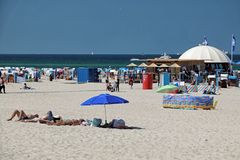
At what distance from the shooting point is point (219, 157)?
9.06 m

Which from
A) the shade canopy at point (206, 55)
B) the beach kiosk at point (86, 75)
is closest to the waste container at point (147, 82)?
the beach kiosk at point (86, 75)

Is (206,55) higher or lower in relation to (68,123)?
higher

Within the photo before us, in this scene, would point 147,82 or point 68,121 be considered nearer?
point 68,121

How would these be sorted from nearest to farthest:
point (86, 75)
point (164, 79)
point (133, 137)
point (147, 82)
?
point (133, 137)
point (147, 82)
point (164, 79)
point (86, 75)

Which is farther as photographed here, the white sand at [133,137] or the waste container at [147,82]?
the waste container at [147,82]

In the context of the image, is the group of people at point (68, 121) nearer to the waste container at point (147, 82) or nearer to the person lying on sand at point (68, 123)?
the person lying on sand at point (68, 123)

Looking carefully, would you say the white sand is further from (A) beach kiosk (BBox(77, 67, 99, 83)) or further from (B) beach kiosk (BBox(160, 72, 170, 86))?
(A) beach kiosk (BBox(77, 67, 99, 83))

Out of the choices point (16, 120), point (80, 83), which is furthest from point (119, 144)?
point (80, 83)

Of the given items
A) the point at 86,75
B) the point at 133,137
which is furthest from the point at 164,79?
the point at 133,137

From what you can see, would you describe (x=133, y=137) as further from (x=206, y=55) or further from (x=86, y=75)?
(x=206, y=55)

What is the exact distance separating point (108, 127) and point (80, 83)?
21649 millimetres

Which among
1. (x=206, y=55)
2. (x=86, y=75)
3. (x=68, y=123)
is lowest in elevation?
(x=86, y=75)

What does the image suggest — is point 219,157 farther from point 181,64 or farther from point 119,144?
point 181,64

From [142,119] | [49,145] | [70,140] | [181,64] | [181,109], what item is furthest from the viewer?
[181,64]
